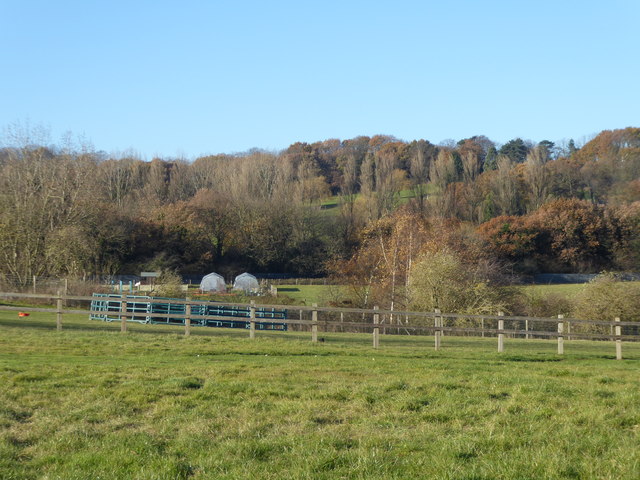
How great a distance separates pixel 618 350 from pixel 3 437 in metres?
20.4

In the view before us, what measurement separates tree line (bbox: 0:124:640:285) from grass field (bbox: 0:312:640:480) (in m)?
32.5

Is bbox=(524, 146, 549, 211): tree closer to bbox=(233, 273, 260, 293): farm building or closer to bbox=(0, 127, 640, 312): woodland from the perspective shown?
bbox=(0, 127, 640, 312): woodland

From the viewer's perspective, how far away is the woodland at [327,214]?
4866cm

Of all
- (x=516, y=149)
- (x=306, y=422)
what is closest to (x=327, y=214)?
(x=516, y=149)

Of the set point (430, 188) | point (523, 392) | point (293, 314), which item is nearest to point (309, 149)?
point (430, 188)

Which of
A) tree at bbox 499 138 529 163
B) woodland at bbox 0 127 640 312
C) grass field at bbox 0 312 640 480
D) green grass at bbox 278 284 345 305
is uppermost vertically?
tree at bbox 499 138 529 163

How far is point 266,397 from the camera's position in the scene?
370 inches

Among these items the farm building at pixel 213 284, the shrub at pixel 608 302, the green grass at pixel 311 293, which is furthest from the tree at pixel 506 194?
the shrub at pixel 608 302

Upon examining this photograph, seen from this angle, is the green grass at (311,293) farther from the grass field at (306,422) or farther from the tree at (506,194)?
the grass field at (306,422)

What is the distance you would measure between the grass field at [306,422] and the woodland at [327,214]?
28.6m

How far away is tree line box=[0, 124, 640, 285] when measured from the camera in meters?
49.6

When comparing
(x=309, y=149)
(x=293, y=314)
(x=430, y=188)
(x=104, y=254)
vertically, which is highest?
(x=309, y=149)

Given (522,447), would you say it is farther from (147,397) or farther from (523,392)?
(147,397)

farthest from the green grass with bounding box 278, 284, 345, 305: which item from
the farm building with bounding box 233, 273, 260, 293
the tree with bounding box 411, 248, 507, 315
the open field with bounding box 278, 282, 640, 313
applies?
the tree with bounding box 411, 248, 507, 315
